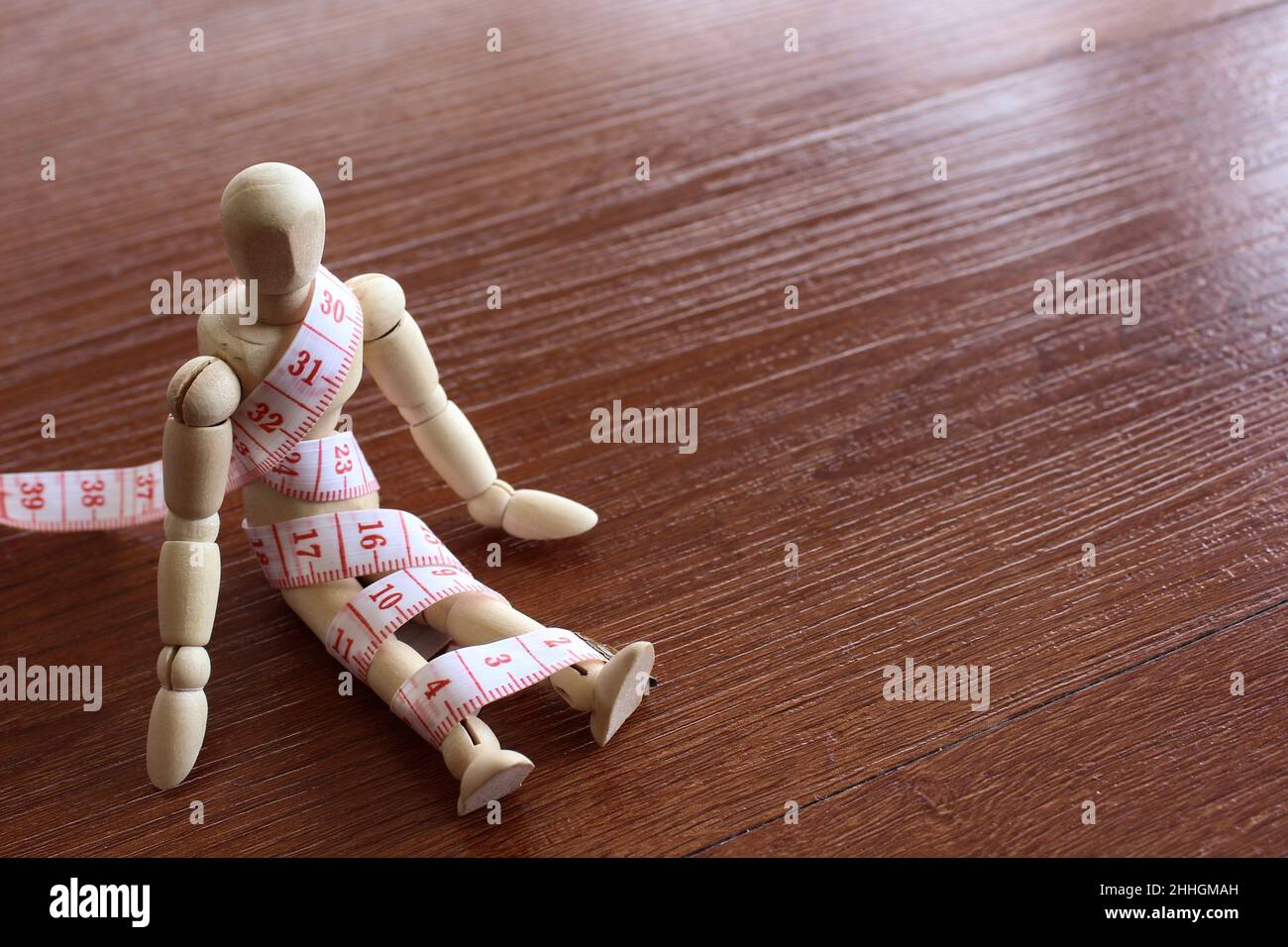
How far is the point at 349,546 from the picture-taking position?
2.38 ft

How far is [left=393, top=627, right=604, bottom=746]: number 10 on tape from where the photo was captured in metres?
0.67

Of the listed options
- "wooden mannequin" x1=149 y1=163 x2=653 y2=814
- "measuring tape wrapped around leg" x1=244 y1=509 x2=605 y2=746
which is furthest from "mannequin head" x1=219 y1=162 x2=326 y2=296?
"measuring tape wrapped around leg" x1=244 y1=509 x2=605 y2=746

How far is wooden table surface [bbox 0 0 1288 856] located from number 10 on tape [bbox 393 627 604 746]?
31 mm

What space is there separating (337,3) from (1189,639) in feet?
3.74

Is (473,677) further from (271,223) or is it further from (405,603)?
(271,223)

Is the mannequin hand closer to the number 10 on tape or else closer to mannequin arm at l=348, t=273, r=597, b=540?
mannequin arm at l=348, t=273, r=597, b=540

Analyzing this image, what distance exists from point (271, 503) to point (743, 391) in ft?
1.17

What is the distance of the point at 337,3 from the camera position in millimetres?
1452

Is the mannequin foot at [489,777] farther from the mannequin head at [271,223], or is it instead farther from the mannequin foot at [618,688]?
the mannequin head at [271,223]

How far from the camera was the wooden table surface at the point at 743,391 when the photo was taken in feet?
2.22

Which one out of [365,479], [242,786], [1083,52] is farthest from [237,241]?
[1083,52]

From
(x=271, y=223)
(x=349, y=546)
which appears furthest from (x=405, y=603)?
(x=271, y=223)

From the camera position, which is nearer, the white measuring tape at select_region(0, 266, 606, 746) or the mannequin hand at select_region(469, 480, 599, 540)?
the white measuring tape at select_region(0, 266, 606, 746)

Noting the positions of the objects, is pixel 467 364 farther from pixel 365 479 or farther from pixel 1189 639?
pixel 1189 639
